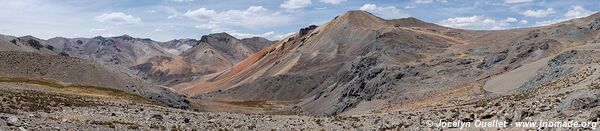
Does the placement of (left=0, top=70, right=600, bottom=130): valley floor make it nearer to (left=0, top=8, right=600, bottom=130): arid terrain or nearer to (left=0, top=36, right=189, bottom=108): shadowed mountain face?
(left=0, top=8, right=600, bottom=130): arid terrain

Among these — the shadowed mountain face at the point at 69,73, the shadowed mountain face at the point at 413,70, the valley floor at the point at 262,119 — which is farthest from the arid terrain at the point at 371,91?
the shadowed mountain face at the point at 413,70

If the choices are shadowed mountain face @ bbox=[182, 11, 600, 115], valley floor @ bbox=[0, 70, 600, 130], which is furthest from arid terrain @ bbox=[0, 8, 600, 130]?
shadowed mountain face @ bbox=[182, 11, 600, 115]

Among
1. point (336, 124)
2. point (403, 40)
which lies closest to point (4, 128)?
point (336, 124)

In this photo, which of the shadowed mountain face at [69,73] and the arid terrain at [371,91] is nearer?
the arid terrain at [371,91]

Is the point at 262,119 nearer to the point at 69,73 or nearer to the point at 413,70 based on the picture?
the point at 413,70

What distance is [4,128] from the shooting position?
872 inches

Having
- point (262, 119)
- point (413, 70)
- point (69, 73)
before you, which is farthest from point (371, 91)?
point (262, 119)

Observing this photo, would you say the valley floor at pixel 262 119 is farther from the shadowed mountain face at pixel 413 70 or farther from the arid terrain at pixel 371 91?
the shadowed mountain face at pixel 413 70

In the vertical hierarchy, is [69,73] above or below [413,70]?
above

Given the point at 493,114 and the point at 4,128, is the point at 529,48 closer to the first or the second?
the point at 493,114

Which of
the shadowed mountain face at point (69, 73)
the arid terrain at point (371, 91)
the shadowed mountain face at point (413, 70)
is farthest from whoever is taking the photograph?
the shadowed mountain face at point (69, 73)

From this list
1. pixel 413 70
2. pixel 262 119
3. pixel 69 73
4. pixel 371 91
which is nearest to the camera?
pixel 262 119

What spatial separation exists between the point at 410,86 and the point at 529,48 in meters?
21.9

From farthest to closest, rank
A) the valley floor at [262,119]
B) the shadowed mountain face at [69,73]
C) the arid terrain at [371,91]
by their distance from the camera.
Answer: the shadowed mountain face at [69,73] < the arid terrain at [371,91] < the valley floor at [262,119]
